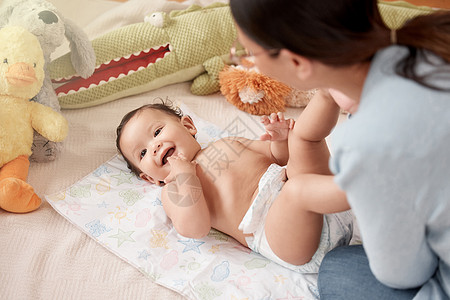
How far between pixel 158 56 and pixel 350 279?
1.01m

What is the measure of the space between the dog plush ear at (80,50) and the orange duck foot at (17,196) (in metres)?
0.40

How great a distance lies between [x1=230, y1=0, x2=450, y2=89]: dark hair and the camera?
644 millimetres

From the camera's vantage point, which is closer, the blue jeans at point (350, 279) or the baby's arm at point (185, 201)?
the blue jeans at point (350, 279)

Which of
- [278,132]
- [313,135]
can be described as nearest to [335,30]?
[313,135]

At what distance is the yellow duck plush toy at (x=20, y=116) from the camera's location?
125 cm

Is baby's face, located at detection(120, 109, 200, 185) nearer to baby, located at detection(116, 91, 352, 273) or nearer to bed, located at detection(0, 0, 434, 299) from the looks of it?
baby, located at detection(116, 91, 352, 273)

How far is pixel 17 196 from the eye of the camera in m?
1.24

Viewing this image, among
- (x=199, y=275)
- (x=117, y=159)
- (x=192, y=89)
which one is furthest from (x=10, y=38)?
(x=199, y=275)

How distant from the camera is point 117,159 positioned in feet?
4.78

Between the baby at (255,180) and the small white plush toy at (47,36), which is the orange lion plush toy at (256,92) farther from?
the small white plush toy at (47,36)

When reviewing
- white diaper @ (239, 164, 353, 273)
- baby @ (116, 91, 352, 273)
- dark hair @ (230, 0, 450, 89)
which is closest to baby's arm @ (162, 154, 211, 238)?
baby @ (116, 91, 352, 273)

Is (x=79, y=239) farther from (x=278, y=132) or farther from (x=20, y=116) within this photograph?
(x=278, y=132)

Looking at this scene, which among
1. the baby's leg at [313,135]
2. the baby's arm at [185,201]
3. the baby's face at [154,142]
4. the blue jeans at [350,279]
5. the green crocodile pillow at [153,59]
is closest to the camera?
the blue jeans at [350,279]

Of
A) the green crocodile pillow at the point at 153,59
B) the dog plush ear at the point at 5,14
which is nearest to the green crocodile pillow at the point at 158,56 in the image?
the green crocodile pillow at the point at 153,59
